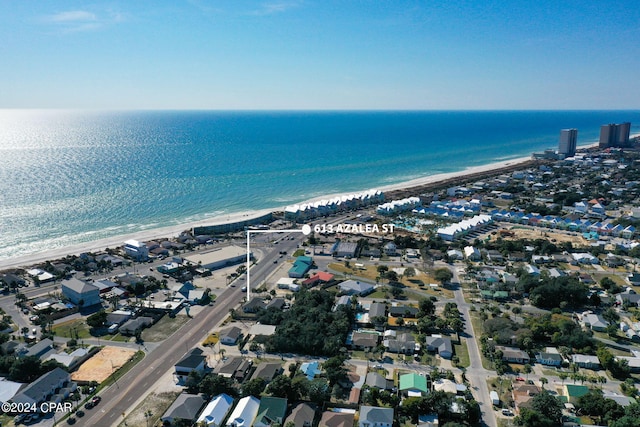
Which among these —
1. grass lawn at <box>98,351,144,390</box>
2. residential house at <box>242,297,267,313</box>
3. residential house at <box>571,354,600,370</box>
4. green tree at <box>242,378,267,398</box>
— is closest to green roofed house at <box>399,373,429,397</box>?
green tree at <box>242,378,267,398</box>

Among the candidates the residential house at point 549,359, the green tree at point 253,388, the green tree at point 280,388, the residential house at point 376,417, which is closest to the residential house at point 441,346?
the residential house at point 549,359

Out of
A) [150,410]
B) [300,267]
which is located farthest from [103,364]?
[300,267]

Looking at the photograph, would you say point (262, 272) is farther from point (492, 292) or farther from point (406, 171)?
point (406, 171)

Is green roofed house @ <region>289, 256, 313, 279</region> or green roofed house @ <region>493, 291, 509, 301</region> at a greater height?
green roofed house @ <region>289, 256, 313, 279</region>

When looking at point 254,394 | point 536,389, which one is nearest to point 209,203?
point 254,394

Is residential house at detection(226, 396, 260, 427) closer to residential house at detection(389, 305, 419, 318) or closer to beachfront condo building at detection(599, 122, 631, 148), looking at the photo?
residential house at detection(389, 305, 419, 318)

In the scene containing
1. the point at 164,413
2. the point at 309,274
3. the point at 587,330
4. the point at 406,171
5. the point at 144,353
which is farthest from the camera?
the point at 406,171
